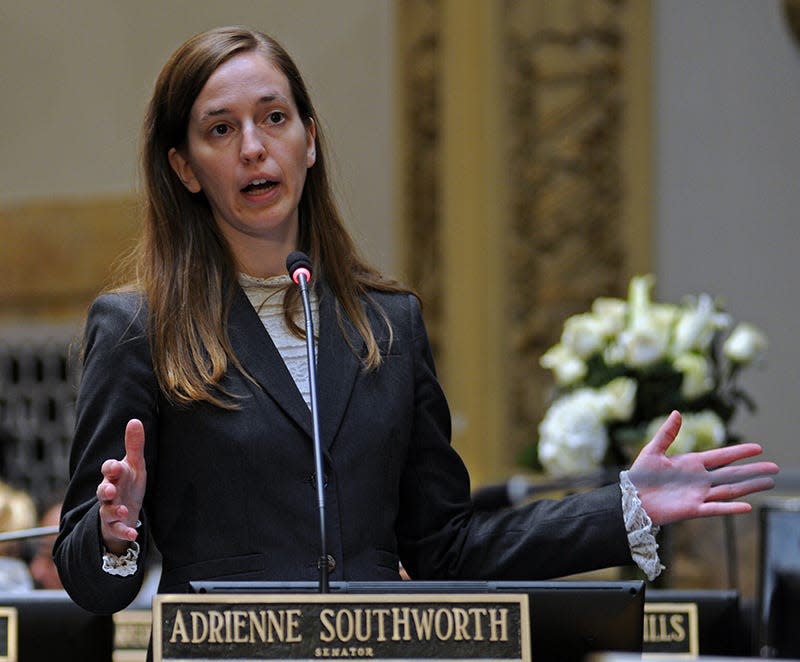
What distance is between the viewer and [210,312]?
2.08m

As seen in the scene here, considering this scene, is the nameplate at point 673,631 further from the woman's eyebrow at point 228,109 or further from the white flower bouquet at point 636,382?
the white flower bouquet at point 636,382

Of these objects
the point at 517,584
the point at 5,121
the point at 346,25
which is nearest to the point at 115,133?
the point at 5,121

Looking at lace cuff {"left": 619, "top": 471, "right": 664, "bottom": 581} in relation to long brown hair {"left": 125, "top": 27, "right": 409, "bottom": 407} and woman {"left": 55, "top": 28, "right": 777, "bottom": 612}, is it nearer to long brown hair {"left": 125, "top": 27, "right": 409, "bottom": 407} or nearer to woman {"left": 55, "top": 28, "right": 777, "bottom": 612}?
woman {"left": 55, "top": 28, "right": 777, "bottom": 612}

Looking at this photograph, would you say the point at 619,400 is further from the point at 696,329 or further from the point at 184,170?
the point at 184,170

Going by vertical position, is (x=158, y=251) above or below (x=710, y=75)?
below

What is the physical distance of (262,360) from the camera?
2.05 m

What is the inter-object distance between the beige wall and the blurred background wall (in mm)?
15

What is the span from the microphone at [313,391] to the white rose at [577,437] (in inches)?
64.7

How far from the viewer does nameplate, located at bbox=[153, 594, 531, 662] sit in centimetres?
153

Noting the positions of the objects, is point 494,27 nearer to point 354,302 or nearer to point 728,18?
point 728,18

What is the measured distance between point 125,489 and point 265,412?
0.90 ft

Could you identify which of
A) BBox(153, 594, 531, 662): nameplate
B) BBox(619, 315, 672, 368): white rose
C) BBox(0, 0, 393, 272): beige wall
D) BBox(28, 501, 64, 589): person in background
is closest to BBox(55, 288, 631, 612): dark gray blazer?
BBox(153, 594, 531, 662): nameplate

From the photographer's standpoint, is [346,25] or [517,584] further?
[346,25]

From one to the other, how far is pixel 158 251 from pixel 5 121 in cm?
532
